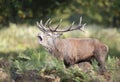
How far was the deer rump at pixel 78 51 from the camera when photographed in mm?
15070

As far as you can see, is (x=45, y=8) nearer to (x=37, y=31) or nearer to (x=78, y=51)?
(x=37, y=31)

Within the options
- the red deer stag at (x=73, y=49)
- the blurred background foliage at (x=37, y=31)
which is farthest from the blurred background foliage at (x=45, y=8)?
the red deer stag at (x=73, y=49)

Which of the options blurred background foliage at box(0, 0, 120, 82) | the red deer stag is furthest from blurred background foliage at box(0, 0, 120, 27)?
the red deer stag

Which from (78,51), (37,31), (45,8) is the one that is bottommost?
(78,51)

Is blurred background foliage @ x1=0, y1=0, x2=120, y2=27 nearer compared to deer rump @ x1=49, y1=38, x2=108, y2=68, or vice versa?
deer rump @ x1=49, y1=38, x2=108, y2=68

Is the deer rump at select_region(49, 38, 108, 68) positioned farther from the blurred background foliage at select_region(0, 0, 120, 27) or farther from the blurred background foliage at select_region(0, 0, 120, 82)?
the blurred background foliage at select_region(0, 0, 120, 27)

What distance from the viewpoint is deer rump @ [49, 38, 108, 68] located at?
15.1 meters

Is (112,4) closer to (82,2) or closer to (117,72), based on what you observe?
(82,2)

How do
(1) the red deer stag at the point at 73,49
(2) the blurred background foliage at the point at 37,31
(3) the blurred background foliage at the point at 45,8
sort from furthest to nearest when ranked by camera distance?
(3) the blurred background foliage at the point at 45,8 → (1) the red deer stag at the point at 73,49 → (2) the blurred background foliage at the point at 37,31

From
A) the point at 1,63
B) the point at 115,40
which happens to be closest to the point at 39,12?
the point at 115,40

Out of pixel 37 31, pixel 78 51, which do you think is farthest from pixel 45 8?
pixel 78 51

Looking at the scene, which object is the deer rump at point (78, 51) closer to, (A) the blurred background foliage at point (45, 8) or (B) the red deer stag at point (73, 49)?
Result: (B) the red deer stag at point (73, 49)

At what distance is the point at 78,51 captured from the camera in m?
15.2

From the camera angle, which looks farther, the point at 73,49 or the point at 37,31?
the point at 37,31
